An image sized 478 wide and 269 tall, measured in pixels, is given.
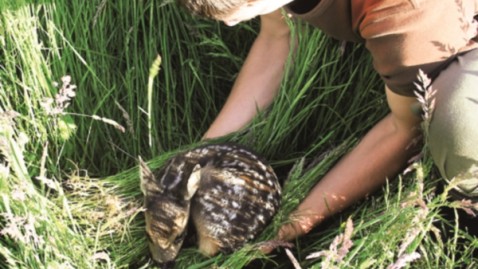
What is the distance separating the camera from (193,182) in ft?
7.23

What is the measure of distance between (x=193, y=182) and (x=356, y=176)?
0.52m

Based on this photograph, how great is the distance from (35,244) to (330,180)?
36.4 inches

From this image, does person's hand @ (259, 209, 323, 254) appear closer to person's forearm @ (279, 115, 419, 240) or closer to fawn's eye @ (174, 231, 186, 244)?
person's forearm @ (279, 115, 419, 240)


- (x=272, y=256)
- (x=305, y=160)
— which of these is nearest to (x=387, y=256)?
(x=272, y=256)

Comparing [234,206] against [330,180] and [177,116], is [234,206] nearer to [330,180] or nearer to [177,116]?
[330,180]

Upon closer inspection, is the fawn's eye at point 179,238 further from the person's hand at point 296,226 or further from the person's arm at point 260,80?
the person's arm at point 260,80

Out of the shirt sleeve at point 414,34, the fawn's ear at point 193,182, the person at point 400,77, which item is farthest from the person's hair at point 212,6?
the fawn's ear at point 193,182

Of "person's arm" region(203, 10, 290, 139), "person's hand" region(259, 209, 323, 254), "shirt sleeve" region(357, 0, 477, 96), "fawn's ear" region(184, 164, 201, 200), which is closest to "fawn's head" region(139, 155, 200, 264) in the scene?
"fawn's ear" region(184, 164, 201, 200)

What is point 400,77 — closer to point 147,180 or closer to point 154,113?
point 147,180

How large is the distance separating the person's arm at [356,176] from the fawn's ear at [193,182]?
0.32 meters

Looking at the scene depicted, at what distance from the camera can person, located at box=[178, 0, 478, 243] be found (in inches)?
74.7

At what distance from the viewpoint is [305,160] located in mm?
2598

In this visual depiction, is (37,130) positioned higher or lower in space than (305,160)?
higher

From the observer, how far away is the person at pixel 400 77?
6.23ft
